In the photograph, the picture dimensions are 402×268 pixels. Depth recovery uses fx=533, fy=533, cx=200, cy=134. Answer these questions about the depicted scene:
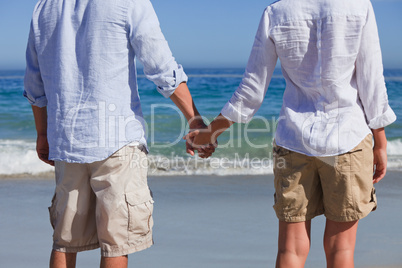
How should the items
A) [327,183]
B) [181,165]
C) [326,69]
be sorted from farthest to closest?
[181,165]
[327,183]
[326,69]

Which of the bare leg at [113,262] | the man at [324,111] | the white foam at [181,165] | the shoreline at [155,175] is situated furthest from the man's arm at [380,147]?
the white foam at [181,165]

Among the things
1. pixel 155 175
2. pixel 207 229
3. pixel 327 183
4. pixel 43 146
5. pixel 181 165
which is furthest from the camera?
pixel 181 165

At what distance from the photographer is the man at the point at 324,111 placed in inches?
76.5

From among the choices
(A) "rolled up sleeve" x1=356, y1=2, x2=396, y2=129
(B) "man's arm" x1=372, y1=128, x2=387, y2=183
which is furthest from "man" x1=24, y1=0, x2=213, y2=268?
(B) "man's arm" x1=372, y1=128, x2=387, y2=183

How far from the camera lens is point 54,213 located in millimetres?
2146

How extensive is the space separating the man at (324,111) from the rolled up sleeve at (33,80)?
0.81 meters

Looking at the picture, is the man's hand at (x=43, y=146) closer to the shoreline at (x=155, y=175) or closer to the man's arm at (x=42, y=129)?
the man's arm at (x=42, y=129)

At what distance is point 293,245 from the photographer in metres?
2.09

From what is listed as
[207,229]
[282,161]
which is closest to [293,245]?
[282,161]

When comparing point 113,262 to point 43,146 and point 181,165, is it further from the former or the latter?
point 181,165

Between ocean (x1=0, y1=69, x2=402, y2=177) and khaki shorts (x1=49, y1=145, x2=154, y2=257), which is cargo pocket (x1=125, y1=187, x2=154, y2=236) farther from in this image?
ocean (x1=0, y1=69, x2=402, y2=177)

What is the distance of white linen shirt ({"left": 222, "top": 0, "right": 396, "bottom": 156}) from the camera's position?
1.93 metres

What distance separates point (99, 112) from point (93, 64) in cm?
18

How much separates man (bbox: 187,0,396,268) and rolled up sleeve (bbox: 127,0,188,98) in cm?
29
